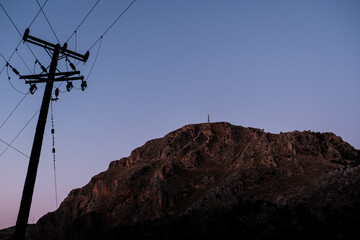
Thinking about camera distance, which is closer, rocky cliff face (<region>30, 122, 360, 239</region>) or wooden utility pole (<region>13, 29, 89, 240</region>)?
wooden utility pole (<region>13, 29, 89, 240</region>)

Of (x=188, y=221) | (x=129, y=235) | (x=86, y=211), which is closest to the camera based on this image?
(x=129, y=235)

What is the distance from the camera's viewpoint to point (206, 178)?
234 feet

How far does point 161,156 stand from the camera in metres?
95.2

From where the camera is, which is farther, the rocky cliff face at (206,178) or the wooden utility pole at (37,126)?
the rocky cliff face at (206,178)

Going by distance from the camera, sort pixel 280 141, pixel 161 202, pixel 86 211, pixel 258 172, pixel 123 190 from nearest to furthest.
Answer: pixel 258 172
pixel 161 202
pixel 280 141
pixel 123 190
pixel 86 211

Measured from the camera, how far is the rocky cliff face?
45.8 m

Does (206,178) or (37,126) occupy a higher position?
(206,178)

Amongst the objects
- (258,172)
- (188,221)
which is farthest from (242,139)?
(188,221)

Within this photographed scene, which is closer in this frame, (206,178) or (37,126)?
(37,126)

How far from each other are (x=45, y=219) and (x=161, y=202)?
51.3 m

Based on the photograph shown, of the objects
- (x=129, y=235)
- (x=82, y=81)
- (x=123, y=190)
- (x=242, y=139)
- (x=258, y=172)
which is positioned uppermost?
(x=242, y=139)

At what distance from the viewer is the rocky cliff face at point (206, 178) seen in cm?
4584

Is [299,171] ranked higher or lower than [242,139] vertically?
lower

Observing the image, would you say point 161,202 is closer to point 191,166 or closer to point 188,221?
point 191,166
